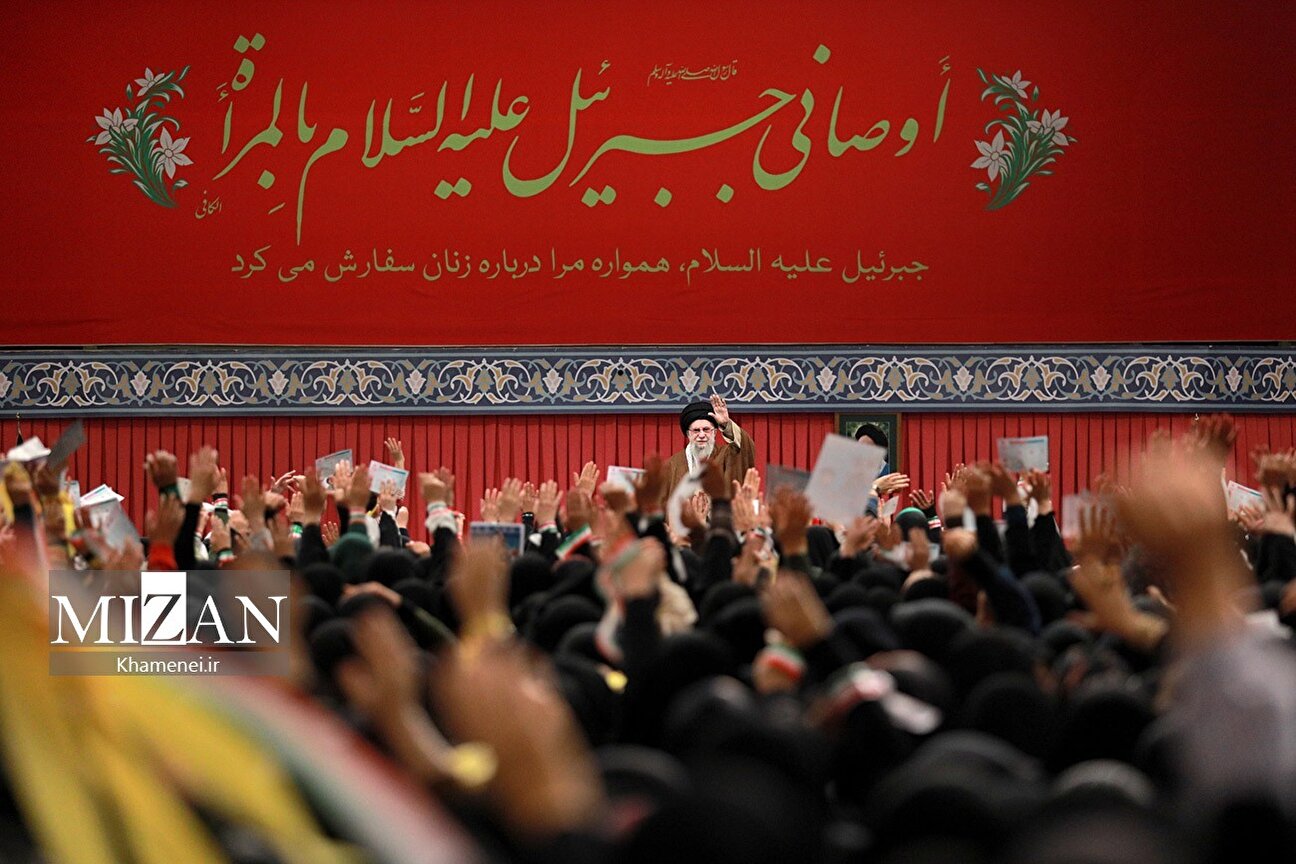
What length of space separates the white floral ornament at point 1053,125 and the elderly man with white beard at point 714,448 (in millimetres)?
2996

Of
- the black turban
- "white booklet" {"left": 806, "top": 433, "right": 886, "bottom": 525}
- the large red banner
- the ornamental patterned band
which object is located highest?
the large red banner

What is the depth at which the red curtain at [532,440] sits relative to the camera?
919cm

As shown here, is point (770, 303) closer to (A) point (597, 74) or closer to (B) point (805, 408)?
(B) point (805, 408)

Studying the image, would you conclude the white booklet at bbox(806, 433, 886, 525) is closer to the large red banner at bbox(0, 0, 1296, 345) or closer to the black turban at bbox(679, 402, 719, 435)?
the black turban at bbox(679, 402, 719, 435)

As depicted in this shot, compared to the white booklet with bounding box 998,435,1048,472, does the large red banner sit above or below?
above

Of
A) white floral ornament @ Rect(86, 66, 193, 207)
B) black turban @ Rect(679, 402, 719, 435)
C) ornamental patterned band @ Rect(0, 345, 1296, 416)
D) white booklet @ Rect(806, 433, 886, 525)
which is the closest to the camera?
white booklet @ Rect(806, 433, 886, 525)

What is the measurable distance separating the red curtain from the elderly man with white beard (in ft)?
4.53

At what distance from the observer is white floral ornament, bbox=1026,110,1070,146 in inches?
361

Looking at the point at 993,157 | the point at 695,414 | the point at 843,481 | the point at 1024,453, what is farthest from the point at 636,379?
the point at 843,481

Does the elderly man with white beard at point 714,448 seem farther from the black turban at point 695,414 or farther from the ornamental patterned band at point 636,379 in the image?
the ornamental patterned band at point 636,379

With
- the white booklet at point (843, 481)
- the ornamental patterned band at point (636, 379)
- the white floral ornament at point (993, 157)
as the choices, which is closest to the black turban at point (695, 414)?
the ornamental patterned band at point (636, 379)

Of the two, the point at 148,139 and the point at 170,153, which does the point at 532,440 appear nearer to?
the point at 170,153

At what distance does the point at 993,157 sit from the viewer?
30.2 feet

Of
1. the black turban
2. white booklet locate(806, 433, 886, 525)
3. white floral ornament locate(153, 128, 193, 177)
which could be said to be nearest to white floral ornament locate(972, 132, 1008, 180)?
the black turban
